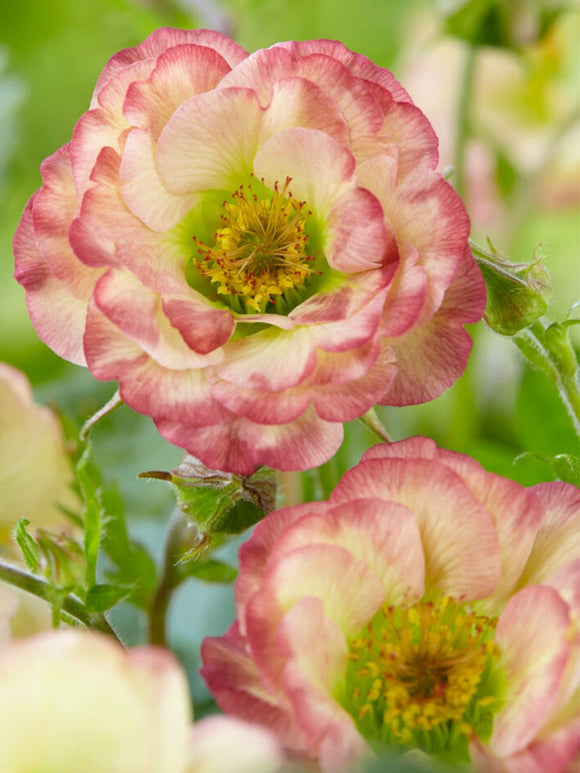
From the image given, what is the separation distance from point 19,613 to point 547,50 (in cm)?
64

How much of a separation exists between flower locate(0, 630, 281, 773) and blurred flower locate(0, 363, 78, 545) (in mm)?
219

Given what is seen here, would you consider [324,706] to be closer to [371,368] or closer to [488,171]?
[371,368]

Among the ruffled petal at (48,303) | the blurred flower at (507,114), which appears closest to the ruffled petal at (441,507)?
the ruffled petal at (48,303)

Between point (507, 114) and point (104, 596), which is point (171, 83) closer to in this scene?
point (104, 596)

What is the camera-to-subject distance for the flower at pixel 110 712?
0.79 ft

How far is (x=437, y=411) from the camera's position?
2.56 ft

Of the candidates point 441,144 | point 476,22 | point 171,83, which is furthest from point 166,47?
point 441,144

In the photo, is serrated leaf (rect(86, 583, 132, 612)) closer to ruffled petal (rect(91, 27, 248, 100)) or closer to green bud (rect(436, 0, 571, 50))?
ruffled petal (rect(91, 27, 248, 100))

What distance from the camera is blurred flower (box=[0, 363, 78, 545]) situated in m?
0.46

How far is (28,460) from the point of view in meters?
0.46

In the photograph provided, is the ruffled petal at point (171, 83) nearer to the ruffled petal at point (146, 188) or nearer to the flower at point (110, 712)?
the ruffled petal at point (146, 188)

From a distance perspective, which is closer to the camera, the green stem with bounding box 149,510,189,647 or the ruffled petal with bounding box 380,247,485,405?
the ruffled petal with bounding box 380,247,485,405

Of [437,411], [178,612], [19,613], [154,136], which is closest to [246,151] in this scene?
[154,136]

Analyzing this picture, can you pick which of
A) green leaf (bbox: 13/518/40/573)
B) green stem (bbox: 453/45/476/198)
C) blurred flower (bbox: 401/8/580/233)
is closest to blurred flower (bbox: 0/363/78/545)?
green leaf (bbox: 13/518/40/573)
